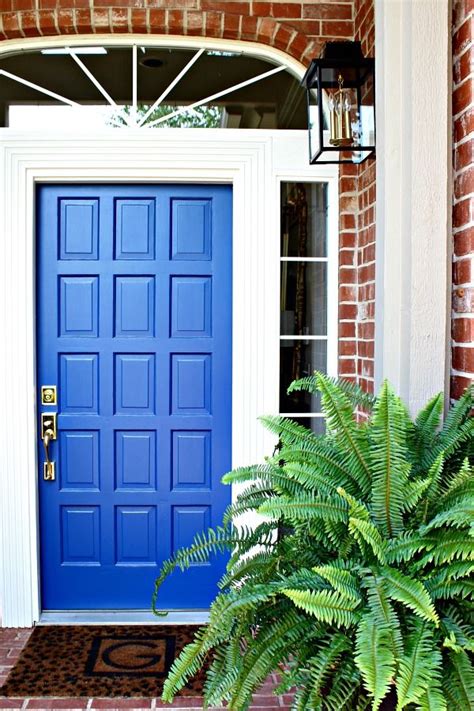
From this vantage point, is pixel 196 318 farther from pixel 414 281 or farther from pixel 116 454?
pixel 414 281

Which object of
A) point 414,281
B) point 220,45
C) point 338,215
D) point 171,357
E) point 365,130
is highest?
point 220,45

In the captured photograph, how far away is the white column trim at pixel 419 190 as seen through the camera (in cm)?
221

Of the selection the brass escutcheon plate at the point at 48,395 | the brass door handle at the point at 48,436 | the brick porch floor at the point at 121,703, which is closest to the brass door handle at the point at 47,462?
the brass door handle at the point at 48,436

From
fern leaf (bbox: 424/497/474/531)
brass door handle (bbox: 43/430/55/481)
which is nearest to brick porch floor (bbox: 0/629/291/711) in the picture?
brass door handle (bbox: 43/430/55/481)

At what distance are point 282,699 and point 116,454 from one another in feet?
4.62

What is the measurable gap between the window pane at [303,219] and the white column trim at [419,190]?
1239mm

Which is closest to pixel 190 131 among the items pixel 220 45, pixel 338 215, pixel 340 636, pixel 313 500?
pixel 220 45

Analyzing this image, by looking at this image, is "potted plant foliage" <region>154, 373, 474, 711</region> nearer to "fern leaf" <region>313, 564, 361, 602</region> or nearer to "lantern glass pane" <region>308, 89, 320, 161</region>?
"fern leaf" <region>313, 564, 361, 602</region>

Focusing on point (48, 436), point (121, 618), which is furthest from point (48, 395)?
point (121, 618)

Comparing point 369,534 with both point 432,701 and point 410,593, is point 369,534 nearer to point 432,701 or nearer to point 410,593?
point 410,593

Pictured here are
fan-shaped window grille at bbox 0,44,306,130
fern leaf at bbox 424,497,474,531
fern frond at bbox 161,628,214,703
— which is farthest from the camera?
fan-shaped window grille at bbox 0,44,306,130

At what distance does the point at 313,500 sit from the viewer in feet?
5.83

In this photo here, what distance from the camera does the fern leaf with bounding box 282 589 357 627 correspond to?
5.24ft

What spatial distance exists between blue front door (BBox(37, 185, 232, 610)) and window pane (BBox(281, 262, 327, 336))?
30 cm
